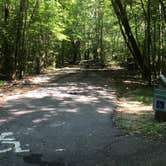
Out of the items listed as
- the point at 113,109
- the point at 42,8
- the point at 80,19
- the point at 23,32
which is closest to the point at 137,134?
the point at 113,109

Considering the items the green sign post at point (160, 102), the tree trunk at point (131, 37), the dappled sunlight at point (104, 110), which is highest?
the tree trunk at point (131, 37)

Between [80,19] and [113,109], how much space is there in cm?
3725

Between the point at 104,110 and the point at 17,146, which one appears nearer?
the point at 17,146

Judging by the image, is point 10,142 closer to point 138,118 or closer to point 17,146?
point 17,146

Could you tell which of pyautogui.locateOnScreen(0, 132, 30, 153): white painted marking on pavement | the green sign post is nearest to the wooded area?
the green sign post

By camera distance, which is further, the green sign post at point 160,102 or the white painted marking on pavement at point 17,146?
the green sign post at point 160,102

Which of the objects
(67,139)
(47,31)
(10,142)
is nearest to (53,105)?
(67,139)

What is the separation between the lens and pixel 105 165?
19.5ft

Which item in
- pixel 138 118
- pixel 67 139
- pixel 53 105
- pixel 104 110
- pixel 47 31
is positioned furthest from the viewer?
pixel 47 31

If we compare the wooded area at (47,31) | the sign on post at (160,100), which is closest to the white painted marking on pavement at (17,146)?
the sign on post at (160,100)

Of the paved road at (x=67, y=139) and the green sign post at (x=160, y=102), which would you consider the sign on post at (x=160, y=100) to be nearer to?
the green sign post at (x=160, y=102)

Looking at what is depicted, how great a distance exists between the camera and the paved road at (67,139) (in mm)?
6191

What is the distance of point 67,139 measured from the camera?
7.53 metres

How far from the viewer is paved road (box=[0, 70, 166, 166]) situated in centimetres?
619
